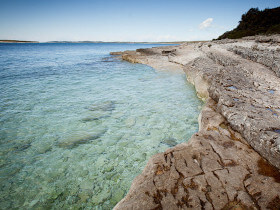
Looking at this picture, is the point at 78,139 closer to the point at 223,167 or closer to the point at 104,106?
the point at 104,106

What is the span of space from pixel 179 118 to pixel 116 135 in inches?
123

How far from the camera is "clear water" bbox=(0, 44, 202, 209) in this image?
3627 mm

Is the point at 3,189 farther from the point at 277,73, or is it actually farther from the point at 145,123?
the point at 277,73

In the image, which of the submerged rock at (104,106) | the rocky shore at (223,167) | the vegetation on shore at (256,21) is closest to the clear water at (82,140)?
the submerged rock at (104,106)

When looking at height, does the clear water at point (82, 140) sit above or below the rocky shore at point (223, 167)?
below

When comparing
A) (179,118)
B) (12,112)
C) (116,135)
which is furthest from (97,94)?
(179,118)

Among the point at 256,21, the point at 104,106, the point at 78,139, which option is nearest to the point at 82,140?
the point at 78,139

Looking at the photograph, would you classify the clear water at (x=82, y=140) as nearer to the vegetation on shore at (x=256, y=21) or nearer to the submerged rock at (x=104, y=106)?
the submerged rock at (x=104, y=106)

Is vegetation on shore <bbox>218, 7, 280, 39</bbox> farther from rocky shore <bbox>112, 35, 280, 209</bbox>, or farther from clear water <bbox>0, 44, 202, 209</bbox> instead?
rocky shore <bbox>112, 35, 280, 209</bbox>

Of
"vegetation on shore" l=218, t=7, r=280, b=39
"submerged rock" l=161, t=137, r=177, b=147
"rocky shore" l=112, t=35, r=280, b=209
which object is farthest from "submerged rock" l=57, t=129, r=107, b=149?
"vegetation on shore" l=218, t=7, r=280, b=39

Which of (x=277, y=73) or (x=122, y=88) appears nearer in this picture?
(x=277, y=73)

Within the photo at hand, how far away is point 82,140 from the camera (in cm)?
554

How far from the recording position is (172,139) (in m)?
5.59

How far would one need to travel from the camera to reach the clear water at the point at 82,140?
363 centimetres
